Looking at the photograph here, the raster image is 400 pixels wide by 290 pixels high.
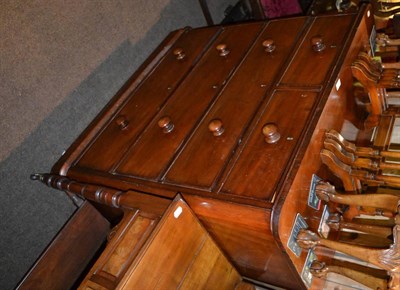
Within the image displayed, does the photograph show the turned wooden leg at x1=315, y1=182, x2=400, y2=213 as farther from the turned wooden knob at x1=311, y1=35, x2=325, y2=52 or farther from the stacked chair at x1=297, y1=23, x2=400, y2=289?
the turned wooden knob at x1=311, y1=35, x2=325, y2=52

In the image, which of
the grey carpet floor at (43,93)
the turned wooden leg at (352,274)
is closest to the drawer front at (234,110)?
the turned wooden leg at (352,274)

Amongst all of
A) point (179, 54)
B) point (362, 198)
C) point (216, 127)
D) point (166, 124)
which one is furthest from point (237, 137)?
point (179, 54)

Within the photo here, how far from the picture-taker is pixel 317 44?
5.91 ft

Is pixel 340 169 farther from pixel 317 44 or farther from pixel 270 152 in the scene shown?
pixel 317 44

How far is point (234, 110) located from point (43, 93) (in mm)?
1328

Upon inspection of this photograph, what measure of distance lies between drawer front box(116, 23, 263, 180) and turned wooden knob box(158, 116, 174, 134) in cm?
1

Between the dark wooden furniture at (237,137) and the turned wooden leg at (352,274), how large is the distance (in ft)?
0.21

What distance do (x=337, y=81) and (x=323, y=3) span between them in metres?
1.86

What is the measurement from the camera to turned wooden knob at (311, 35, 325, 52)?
70.8 inches

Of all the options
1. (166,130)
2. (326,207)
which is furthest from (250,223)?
(166,130)

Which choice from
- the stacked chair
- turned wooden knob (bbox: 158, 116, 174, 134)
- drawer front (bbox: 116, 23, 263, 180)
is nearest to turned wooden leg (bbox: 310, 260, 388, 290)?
the stacked chair

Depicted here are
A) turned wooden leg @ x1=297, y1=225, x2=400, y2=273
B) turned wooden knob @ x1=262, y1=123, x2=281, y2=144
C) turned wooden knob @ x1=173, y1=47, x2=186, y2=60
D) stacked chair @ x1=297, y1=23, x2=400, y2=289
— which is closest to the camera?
turned wooden leg @ x1=297, y1=225, x2=400, y2=273

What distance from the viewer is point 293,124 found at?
154 cm

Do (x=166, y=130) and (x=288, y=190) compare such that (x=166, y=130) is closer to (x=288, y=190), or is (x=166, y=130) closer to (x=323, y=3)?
(x=288, y=190)
